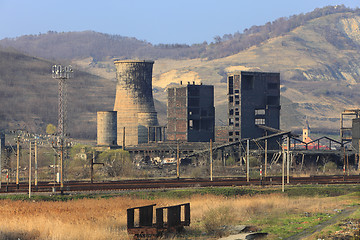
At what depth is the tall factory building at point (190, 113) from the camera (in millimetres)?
123688

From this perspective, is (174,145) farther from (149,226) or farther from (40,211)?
(149,226)

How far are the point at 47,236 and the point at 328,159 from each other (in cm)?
7856

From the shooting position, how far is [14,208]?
137 feet

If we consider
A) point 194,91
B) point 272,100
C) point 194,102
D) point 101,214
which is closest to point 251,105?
point 272,100

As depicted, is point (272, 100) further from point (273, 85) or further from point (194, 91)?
point (194, 91)

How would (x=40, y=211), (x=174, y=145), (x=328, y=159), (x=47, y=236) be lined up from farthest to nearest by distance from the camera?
(x=174, y=145) → (x=328, y=159) → (x=40, y=211) → (x=47, y=236)

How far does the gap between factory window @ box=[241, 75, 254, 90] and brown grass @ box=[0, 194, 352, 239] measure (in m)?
69.7

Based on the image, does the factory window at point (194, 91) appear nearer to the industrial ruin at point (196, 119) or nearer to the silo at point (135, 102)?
the industrial ruin at point (196, 119)

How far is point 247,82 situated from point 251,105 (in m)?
4.79

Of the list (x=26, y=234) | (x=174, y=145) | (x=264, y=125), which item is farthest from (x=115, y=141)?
(x=26, y=234)

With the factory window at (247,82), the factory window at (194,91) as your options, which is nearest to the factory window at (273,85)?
the factory window at (247,82)

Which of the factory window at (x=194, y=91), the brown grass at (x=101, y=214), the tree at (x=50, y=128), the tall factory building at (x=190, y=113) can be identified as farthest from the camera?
the tree at (x=50, y=128)

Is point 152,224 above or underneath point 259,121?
underneath

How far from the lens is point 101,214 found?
126 feet
